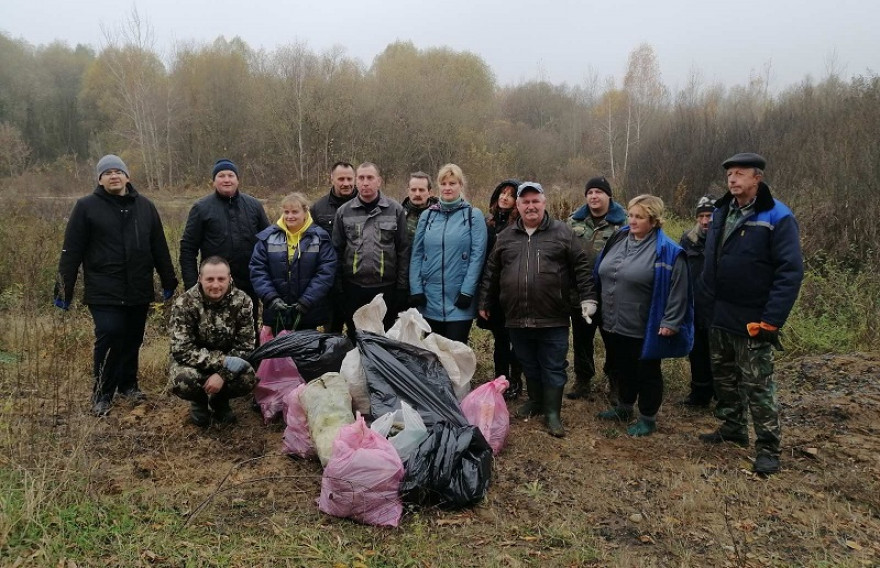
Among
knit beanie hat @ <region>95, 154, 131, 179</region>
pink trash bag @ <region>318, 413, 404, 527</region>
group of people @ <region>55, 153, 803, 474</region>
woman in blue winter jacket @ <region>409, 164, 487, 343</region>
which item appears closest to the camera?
pink trash bag @ <region>318, 413, 404, 527</region>

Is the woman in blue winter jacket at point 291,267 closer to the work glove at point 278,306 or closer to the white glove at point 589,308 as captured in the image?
the work glove at point 278,306

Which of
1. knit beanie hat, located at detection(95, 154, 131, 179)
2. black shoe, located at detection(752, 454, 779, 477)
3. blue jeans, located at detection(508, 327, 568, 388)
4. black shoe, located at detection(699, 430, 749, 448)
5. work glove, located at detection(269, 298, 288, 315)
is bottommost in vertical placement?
black shoe, located at detection(699, 430, 749, 448)

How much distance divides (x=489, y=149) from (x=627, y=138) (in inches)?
316

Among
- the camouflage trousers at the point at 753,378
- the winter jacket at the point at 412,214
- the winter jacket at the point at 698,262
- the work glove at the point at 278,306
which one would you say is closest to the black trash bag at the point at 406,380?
the work glove at the point at 278,306

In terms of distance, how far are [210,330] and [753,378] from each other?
10.9 feet

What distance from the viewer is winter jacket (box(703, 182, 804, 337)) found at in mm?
2881

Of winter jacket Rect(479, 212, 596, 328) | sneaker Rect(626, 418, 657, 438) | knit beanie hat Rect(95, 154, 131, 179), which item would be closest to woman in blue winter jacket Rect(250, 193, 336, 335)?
knit beanie hat Rect(95, 154, 131, 179)

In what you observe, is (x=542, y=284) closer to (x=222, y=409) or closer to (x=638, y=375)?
(x=638, y=375)

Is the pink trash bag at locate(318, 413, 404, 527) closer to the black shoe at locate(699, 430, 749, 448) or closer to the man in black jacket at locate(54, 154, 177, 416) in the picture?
the man in black jacket at locate(54, 154, 177, 416)

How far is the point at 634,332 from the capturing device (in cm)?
361

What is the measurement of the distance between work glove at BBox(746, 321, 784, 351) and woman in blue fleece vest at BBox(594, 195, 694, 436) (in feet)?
1.51

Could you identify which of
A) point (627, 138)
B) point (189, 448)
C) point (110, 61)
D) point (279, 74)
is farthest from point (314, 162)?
point (189, 448)

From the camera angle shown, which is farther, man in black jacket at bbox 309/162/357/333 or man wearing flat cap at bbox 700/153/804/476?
man in black jacket at bbox 309/162/357/333

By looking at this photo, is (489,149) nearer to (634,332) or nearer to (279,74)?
(279,74)
